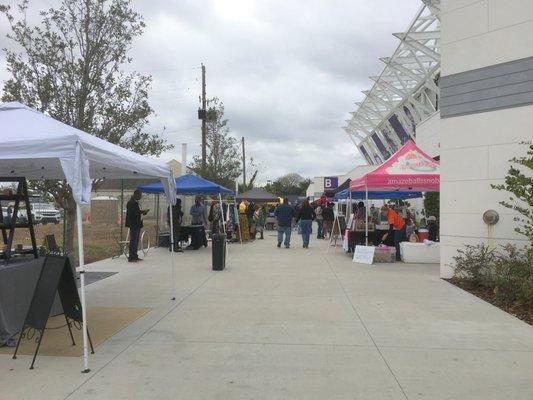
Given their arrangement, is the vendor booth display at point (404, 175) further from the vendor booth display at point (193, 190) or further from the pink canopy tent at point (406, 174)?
the vendor booth display at point (193, 190)

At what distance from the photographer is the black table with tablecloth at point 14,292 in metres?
5.80

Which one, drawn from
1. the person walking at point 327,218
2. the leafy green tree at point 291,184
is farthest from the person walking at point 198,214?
the leafy green tree at point 291,184

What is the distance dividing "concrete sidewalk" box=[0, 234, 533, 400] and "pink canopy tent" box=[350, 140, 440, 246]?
3759 mm

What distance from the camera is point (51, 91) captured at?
11.2 meters

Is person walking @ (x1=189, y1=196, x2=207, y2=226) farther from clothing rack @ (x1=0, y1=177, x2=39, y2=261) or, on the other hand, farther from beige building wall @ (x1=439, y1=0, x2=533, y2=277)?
clothing rack @ (x1=0, y1=177, x2=39, y2=261)

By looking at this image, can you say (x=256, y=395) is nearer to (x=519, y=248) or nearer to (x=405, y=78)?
(x=519, y=248)

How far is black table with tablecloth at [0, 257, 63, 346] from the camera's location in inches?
229

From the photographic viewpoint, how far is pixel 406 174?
43.8 ft

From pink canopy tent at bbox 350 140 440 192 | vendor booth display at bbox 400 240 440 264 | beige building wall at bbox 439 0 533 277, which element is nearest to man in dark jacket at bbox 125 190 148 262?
pink canopy tent at bbox 350 140 440 192

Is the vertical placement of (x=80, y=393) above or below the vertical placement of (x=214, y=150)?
below

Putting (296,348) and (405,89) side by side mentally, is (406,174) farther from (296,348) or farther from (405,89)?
(405,89)

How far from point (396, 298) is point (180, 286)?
4022 millimetres

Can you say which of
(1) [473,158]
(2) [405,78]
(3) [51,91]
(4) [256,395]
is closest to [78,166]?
(4) [256,395]

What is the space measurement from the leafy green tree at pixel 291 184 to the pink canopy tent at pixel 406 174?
265 feet
